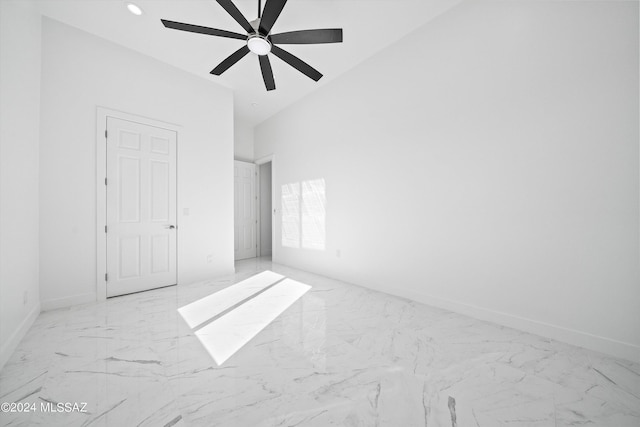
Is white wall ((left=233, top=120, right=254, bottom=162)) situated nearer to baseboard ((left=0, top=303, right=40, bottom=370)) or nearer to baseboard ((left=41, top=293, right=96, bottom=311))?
baseboard ((left=41, top=293, right=96, bottom=311))

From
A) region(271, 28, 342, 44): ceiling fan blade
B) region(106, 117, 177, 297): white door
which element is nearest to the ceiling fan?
region(271, 28, 342, 44): ceiling fan blade

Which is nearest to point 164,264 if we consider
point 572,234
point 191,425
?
point 191,425

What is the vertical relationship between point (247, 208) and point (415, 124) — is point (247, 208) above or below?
below

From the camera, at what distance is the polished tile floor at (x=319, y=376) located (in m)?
1.27

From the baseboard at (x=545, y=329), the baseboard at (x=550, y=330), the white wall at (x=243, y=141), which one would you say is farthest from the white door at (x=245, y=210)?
the baseboard at (x=550, y=330)

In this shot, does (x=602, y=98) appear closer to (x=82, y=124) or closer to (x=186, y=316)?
(x=186, y=316)

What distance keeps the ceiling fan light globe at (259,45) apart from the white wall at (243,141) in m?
3.33

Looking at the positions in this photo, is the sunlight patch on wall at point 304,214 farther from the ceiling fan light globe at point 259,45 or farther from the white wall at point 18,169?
the white wall at point 18,169

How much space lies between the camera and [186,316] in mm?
2500

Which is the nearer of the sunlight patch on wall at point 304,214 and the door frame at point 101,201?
the door frame at point 101,201

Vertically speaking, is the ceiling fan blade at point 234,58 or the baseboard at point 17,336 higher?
the ceiling fan blade at point 234,58

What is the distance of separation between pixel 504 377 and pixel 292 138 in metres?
4.44

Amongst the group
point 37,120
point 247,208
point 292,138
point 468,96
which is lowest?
point 247,208

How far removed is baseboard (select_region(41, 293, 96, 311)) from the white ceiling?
315 centimetres
